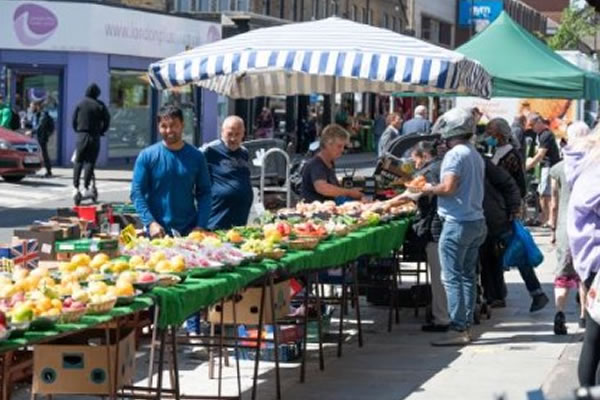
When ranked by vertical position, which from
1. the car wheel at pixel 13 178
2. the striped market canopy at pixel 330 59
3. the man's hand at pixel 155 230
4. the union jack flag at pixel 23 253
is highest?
the striped market canopy at pixel 330 59

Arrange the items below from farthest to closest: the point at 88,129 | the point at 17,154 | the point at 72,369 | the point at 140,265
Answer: the point at 17,154
the point at 88,129
the point at 140,265
the point at 72,369

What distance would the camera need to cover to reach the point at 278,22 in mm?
48594

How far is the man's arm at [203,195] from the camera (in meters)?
10.9

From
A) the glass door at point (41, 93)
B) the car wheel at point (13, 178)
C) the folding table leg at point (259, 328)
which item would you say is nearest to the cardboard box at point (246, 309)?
the folding table leg at point (259, 328)

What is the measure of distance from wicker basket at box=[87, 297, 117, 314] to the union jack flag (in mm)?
2546

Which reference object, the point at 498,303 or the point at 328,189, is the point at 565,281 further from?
the point at 498,303

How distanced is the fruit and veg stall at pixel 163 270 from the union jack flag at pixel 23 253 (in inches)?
1.3

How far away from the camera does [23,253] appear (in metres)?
10.0

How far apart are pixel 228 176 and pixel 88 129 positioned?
13.5 meters

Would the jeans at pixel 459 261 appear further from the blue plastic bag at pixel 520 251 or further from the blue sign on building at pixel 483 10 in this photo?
the blue sign on building at pixel 483 10

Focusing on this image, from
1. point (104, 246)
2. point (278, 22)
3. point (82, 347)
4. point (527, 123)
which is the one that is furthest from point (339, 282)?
point (278, 22)

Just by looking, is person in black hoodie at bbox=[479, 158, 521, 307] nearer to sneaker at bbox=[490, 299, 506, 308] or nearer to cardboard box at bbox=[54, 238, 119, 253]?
sneaker at bbox=[490, 299, 506, 308]

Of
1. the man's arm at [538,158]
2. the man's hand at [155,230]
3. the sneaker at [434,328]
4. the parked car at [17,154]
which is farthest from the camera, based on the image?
the parked car at [17,154]

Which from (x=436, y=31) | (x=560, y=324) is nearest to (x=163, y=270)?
(x=560, y=324)
